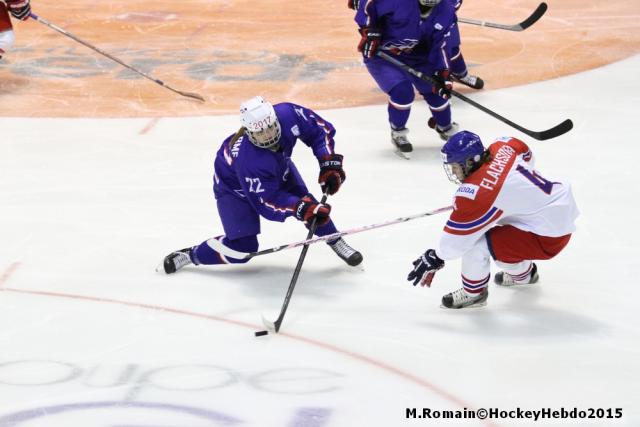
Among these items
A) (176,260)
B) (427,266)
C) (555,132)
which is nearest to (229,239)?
(176,260)

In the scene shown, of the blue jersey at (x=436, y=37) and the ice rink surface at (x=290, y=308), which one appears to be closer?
the ice rink surface at (x=290, y=308)

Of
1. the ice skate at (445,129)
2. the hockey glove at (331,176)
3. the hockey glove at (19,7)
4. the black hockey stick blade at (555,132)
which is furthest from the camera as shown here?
the hockey glove at (19,7)

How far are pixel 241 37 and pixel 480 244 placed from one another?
219 inches

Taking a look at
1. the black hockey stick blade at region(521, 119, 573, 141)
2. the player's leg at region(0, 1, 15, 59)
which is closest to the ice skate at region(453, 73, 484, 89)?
the black hockey stick blade at region(521, 119, 573, 141)

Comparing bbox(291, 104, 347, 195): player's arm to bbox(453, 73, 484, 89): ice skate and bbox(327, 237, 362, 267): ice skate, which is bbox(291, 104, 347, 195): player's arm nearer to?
bbox(327, 237, 362, 267): ice skate

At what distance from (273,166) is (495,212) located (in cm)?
99

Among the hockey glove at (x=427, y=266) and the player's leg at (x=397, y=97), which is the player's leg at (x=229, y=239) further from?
the player's leg at (x=397, y=97)

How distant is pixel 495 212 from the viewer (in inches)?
153

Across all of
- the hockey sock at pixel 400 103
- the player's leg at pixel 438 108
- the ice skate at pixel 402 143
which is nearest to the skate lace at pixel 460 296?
the ice skate at pixel 402 143

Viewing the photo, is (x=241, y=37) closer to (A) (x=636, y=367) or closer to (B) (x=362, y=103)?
(B) (x=362, y=103)

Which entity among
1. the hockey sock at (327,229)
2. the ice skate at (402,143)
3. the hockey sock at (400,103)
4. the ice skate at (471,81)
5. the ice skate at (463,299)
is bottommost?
the ice skate at (471,81)

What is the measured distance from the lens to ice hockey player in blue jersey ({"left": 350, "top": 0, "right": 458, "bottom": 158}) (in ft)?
20.3

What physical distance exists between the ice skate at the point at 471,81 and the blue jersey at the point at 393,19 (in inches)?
38.6

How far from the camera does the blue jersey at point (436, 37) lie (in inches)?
246
